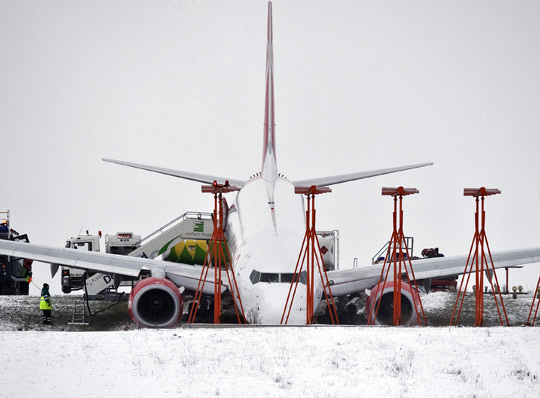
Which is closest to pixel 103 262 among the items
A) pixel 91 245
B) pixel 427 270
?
pixel 427 270

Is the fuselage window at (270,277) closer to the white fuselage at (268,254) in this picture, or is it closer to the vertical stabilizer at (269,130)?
the white fuselage at (268,254)

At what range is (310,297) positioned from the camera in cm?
2319

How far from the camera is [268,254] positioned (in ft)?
80.8

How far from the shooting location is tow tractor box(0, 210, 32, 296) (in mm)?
46000

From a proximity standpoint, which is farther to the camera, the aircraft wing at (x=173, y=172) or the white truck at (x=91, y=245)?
the white truck at (x=91, y=245)

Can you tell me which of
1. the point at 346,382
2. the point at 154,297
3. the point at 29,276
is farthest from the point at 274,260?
the point at 29,276

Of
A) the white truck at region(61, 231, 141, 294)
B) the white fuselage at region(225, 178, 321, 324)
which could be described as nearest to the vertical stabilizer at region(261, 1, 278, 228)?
the white fuselage at region(225, 178, 321, 324)

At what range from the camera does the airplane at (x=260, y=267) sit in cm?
2384

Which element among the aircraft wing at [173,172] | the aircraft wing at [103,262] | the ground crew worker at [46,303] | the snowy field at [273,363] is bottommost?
the snowy field at [273,363]

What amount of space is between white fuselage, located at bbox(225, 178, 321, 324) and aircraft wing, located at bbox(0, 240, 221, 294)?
2.26 m

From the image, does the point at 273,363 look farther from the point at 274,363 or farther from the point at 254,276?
the point at 254,276

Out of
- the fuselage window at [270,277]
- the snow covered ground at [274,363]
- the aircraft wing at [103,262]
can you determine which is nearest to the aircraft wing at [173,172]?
the aircraft wing at [103,262]

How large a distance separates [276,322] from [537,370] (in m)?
8.84

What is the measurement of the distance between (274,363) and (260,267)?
8.45 metres
